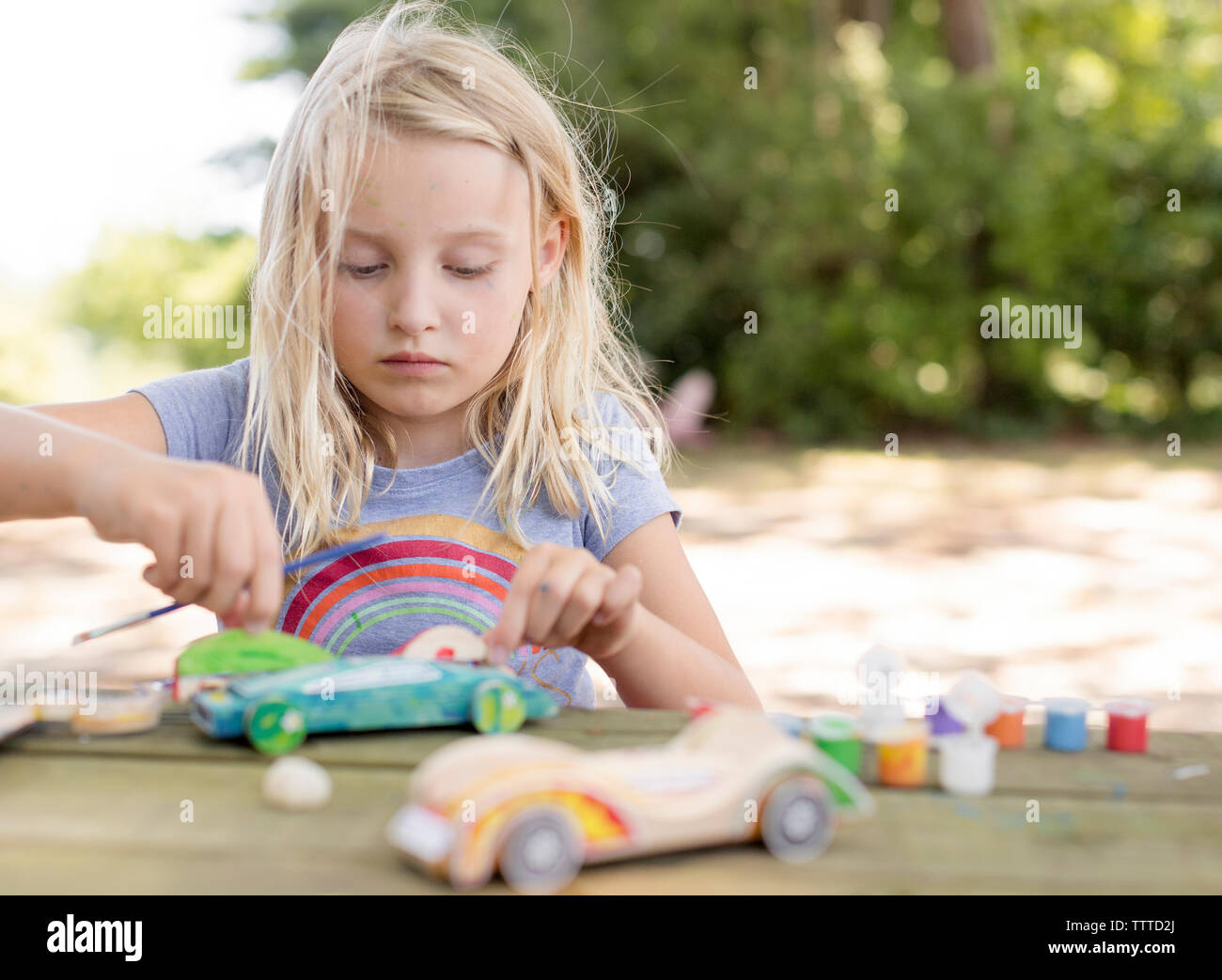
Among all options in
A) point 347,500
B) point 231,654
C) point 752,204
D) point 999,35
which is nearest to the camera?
point 231,654

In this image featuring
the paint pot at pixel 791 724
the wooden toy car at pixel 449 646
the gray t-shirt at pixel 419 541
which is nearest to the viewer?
the paint pot at pixel 791 724

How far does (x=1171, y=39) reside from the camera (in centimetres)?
1677

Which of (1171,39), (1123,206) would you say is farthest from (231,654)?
(1171,39)

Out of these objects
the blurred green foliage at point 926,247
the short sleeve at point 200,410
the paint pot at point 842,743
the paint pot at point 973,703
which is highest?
the blurred green foliage at point 926,247

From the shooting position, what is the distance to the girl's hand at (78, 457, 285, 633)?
3.33 ft

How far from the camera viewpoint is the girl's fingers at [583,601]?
1.10 m

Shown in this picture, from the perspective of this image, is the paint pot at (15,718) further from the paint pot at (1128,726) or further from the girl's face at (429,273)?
the paint pot at (1128,726)

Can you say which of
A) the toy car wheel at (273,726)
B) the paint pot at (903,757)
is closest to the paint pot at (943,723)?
the paint pot at (903,757)

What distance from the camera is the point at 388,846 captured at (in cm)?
80

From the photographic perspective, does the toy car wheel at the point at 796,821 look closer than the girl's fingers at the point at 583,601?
Yes

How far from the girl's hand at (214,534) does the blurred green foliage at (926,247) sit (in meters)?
8.48

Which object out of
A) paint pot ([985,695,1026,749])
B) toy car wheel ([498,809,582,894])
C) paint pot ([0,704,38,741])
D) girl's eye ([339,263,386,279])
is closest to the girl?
girl's eye ([339,263,386,279])
